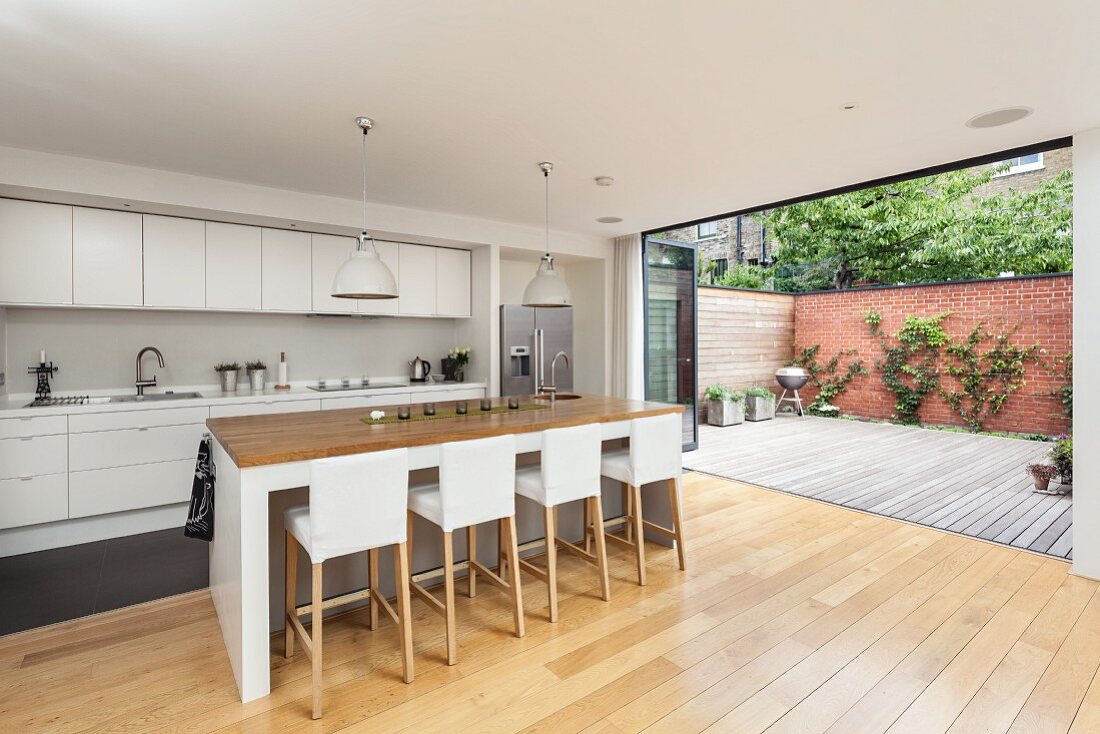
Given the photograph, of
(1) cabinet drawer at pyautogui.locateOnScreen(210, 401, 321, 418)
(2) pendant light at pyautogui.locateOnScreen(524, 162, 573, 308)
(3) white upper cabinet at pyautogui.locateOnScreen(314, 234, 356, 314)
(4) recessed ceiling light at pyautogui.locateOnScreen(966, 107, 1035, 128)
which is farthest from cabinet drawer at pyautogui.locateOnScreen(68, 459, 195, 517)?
(4) recessed ceiling light at pyautogui.locateOnScreen(966, 107, 1035, 128)

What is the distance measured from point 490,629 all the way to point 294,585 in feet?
2.91

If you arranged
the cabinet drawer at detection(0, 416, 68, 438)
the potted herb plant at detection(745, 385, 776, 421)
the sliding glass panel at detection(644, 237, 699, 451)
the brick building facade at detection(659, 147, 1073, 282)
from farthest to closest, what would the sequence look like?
the brick building facade at detection(659, 147, 1073, 282), the potted herb plant at detection(745, 385, 776, 421), the sliding glass panel at detection(644, 237, 699, 451), the cabinet drawer at detection(0, 416, 68, 438)

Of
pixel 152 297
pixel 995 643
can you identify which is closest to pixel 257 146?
pixel 152 297

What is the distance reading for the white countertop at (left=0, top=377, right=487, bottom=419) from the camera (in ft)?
11.9

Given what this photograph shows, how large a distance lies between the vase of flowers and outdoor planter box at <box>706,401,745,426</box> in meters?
4.23

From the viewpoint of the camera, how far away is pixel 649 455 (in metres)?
3.20

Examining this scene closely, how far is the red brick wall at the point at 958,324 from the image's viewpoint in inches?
277

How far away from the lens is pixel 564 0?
77.4 inches

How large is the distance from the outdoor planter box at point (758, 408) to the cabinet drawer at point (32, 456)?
26.4 feet

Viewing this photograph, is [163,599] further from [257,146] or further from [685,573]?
[685,573]

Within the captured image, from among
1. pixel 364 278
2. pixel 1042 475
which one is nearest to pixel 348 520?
pixel 364 278

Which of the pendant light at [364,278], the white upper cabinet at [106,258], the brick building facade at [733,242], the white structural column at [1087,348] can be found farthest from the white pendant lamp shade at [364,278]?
the brick building facade at [733,242]

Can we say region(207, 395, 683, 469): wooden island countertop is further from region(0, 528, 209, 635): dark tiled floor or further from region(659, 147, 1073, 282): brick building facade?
region(659, 147, 1073, 282): brick building facade

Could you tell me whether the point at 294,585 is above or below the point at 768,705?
above
